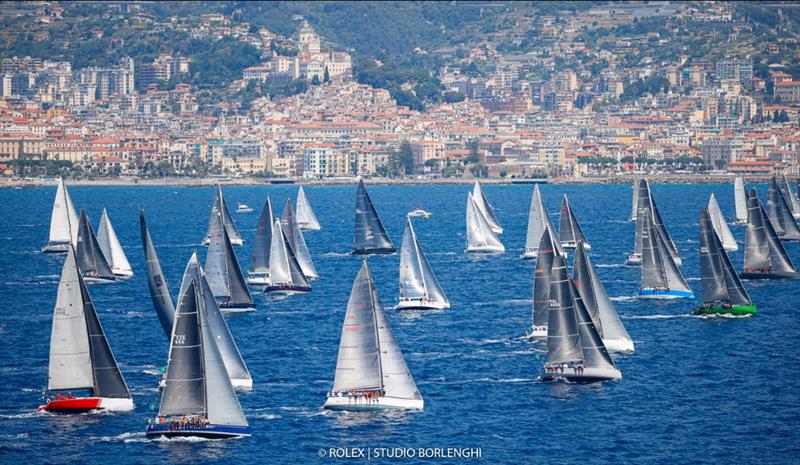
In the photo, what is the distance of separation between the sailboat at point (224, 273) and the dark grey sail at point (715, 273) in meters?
13.6

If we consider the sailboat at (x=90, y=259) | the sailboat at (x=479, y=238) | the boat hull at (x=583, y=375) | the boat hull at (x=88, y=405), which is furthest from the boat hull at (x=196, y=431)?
the sailboat at (x=479, y=238)

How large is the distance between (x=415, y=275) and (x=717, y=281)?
8969 millimetres

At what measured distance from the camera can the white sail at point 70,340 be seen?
112ft

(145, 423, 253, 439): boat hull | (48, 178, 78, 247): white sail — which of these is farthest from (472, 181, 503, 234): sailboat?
(145, 423, 253, 439): boat hull

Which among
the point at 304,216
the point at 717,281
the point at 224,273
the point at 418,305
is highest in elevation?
the point at 304,216

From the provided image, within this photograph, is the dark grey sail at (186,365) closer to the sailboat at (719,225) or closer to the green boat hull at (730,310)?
the green boat hull at (730,310)

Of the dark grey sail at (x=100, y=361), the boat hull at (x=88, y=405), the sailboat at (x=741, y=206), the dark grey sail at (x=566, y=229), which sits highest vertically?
the sailboat at (x=741, y=206)

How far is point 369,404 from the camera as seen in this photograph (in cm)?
3478

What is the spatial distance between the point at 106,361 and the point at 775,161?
531 ft

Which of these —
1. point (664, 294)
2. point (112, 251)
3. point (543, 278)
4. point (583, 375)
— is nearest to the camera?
point (583, 375)

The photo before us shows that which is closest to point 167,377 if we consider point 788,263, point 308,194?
point 788,263

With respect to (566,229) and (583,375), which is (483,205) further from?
(583,375)

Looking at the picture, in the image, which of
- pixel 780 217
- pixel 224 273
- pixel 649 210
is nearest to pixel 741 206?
pixel 780 217

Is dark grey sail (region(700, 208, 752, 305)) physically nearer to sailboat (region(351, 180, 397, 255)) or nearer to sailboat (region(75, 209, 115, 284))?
sailboat (region(75, 209, 115, 284))
